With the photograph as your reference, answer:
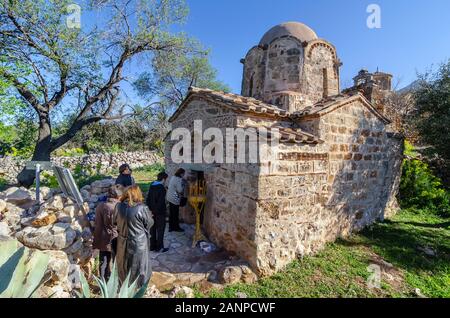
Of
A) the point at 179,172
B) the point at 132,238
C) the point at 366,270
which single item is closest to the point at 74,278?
the point at 132,238

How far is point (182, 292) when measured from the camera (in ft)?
12.1

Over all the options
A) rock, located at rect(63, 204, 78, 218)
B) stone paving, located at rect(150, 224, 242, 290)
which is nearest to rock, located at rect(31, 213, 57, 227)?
rock, located at rect(63, 204, 78, 218)

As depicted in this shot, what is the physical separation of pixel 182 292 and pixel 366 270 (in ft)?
11.7

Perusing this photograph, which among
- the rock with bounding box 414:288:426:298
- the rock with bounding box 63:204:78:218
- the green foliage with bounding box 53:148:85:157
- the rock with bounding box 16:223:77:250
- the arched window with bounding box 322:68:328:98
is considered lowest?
the rock with bounding box 414:288:426:298

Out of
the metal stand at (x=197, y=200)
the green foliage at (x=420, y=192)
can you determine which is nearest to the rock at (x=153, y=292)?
the metal stand at (x=197, y=200)

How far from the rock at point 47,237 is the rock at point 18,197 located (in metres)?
1.76

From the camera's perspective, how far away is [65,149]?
19.1m

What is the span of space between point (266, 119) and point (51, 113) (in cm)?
1126

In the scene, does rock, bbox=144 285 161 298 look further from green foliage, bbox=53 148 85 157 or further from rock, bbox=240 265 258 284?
green foliage, bbox=53 148 85 157

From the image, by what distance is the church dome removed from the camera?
899 centimetres

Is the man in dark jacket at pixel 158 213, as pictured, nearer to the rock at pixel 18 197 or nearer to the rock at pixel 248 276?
the rock at pixel 248 276

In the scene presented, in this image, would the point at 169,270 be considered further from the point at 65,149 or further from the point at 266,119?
the point at 65,149

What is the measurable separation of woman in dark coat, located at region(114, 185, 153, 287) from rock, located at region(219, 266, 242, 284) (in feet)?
4.22
